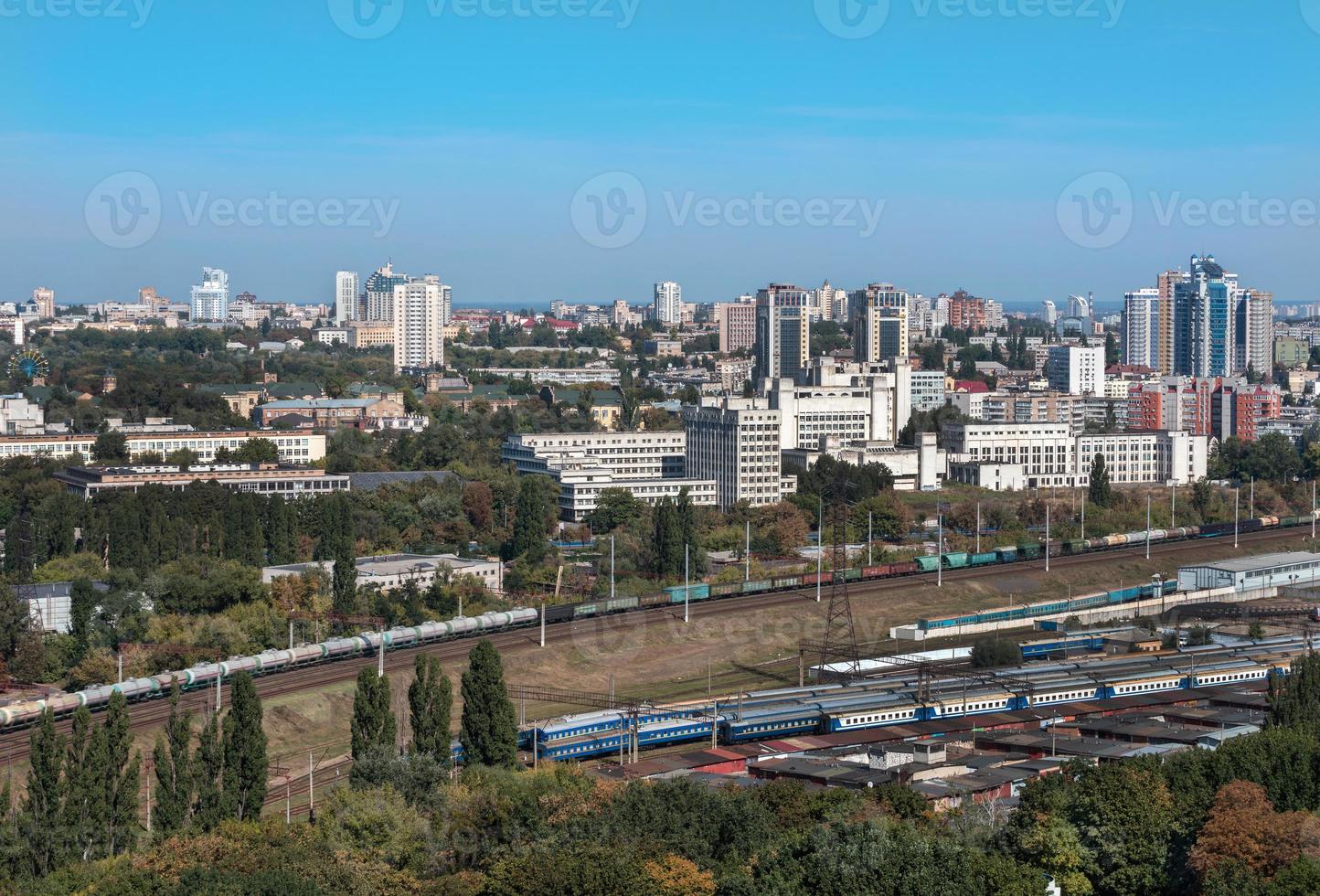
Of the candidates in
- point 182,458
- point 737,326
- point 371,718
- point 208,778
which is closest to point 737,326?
point 737,326

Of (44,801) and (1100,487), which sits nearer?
(44,801)

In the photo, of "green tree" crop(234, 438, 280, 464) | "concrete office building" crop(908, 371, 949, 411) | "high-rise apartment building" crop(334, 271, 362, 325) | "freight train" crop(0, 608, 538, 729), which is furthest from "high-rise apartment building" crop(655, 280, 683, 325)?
"freight train" crop(0, 608, 538, 729)

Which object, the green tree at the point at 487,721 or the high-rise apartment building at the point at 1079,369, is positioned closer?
the green tree at the point at 487,721

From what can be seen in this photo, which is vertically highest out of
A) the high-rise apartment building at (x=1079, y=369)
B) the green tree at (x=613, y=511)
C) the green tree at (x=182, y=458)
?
the high-rise apartment building at (x=1079, y=369)

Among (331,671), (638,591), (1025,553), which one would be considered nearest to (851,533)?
(1025,553)

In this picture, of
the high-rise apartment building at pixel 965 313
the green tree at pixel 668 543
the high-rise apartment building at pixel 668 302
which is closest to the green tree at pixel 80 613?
the green tree at pixel 668 543

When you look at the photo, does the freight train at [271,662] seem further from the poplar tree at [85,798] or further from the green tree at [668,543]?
the green tree at [668,543]

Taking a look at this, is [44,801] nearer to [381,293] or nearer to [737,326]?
[737,326]
